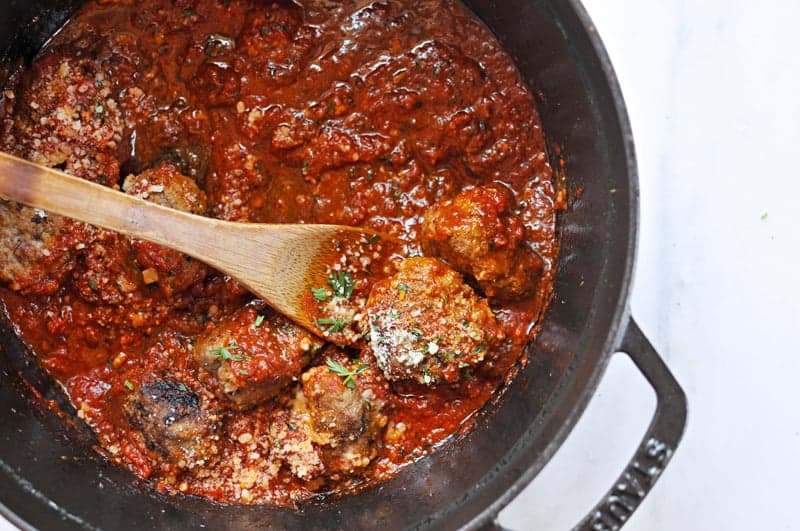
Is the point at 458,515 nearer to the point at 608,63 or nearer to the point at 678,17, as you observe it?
the point at 608,63

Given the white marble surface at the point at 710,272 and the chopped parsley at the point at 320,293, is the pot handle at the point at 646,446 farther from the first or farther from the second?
the chopped parsley at the point at 320,293

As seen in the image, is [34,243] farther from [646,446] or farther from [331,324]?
[646,446]

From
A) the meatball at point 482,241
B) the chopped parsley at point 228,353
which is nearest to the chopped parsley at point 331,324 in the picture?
the chopped parsley at point 228,353

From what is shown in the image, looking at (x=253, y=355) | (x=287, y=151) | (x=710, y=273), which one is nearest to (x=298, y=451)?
(x=253, y=355)

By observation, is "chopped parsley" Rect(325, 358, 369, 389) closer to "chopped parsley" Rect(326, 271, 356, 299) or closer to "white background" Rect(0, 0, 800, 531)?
"chopped parsley" Rect(326, 271, 356, 299)

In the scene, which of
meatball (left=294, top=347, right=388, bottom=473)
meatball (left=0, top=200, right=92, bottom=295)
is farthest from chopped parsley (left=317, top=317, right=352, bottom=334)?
meatball (left=0, top=200, right=92, bottom=295)
